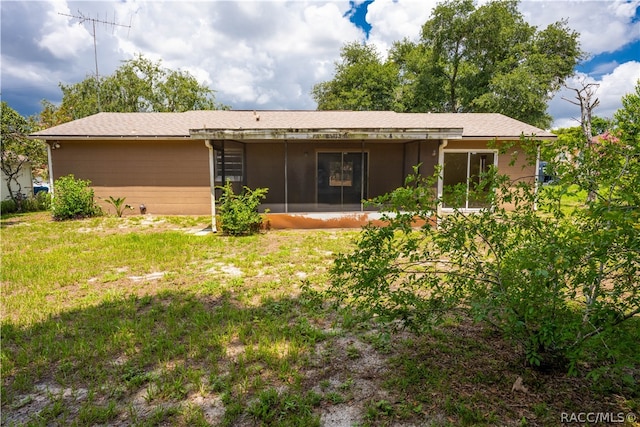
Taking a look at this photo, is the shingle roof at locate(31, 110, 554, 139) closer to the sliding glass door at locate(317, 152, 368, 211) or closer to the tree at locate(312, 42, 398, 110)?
the sliding glass door at locate(317, 152, 368, 211)

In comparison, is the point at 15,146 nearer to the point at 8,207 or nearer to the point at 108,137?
the point at 8,207

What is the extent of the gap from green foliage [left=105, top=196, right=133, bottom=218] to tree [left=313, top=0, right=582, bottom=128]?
65.0 feet

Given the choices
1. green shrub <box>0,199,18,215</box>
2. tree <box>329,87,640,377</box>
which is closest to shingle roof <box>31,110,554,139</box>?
green shrub <box>0,199,18,215</box>

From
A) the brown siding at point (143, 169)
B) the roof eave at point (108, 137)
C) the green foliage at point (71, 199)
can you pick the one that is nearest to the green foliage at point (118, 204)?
the brown siding at point (143, 169)

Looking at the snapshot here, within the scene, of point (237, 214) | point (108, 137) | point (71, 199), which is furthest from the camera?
point (108, 137)

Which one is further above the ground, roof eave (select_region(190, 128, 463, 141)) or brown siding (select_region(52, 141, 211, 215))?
roof eave (select_region(190, 128, 463, 141))

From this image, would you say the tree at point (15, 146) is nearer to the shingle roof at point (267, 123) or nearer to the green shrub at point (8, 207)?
the green shrub at point (8, 207)

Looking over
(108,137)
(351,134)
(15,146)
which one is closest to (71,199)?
(108,137)

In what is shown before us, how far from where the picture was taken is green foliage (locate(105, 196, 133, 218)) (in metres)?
11.2

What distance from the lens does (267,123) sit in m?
12.3

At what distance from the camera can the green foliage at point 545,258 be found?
1890 mm

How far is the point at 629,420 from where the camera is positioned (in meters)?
2.11

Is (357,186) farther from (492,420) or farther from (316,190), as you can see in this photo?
(492,420)

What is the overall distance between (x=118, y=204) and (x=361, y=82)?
22442 millimetres
